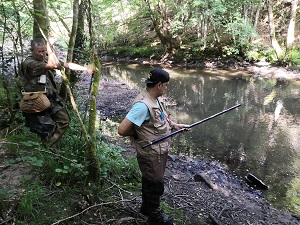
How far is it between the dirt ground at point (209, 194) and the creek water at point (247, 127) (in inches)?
15.6

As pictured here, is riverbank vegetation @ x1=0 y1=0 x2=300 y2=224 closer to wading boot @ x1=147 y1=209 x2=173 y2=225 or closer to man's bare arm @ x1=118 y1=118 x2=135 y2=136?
wading boot @ x1=147 y1=209 x2=173 y2=225

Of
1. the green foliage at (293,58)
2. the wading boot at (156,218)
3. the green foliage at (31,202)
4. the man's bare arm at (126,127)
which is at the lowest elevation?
the wading boot at (156,218)

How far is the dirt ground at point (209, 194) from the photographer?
4.04 m

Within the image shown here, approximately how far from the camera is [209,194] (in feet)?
17.0

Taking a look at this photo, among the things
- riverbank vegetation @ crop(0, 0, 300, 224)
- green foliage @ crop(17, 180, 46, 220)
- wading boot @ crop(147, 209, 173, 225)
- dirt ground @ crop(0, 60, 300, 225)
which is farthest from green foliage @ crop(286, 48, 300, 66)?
green foliage @ crop(17, 180, 46, 220)

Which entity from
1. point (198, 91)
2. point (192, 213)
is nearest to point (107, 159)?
point (192, 213)

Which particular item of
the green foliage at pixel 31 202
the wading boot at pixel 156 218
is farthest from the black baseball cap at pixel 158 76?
the green foliage at pixel 31 202

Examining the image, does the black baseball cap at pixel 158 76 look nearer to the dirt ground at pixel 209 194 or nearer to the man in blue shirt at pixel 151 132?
the man in blue shirt at pixel 151 132

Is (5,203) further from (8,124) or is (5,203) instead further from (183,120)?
(183,120)

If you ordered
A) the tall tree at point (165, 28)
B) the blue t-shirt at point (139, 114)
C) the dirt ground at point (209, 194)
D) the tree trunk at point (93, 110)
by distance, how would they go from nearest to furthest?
the blue t-shirt at point (139, 114) → the tree trunk at point (93, 110) → the dirt ground at point (209, 194) → the tall tree at point (165, 28)

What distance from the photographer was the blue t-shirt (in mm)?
2906

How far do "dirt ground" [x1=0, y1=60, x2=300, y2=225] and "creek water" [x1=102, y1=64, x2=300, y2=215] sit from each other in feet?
1.30

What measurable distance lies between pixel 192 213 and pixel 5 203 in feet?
8.35

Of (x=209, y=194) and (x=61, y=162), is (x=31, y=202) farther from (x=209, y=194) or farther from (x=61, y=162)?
(x=209, y=194)
